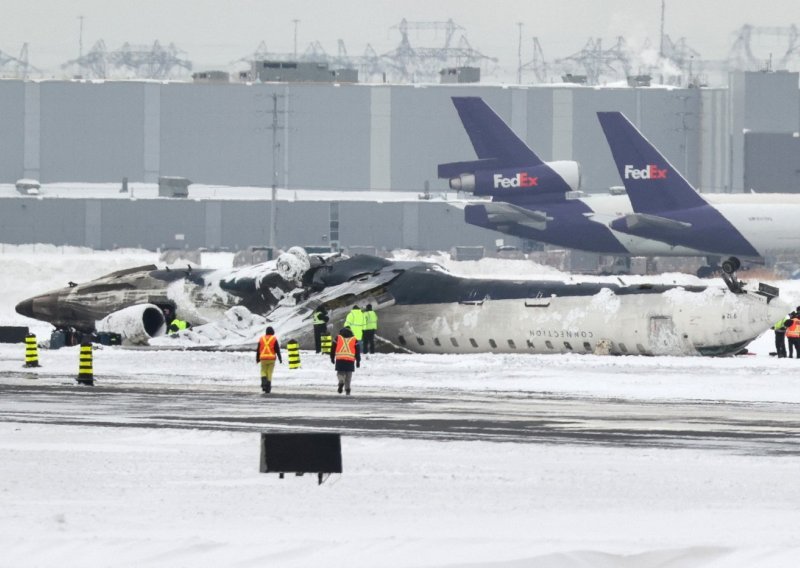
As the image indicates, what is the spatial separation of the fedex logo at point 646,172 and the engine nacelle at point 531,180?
17.1 ft

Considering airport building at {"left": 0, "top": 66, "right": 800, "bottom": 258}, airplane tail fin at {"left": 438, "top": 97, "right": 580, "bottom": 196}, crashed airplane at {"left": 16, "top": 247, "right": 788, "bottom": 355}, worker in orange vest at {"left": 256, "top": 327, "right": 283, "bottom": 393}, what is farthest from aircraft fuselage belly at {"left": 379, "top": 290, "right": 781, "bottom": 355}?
airport building at {"left": 0, "top": 66, "right": 800, "bottom": 258}

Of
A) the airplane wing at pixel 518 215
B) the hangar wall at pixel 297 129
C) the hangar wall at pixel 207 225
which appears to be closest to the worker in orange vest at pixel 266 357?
the airplane wing at pixel 518 215

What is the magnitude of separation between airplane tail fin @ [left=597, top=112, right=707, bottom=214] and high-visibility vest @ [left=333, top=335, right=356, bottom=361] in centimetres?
5101

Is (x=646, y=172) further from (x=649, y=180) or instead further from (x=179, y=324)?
(x=179, y=324)

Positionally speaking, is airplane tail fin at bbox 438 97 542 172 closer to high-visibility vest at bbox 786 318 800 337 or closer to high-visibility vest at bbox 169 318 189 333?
high-visibility vest at bbox 169 318 189 333

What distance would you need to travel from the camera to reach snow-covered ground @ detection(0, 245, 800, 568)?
43.9ft

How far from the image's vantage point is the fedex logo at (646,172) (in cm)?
7925

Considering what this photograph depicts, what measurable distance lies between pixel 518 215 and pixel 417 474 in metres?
65.1

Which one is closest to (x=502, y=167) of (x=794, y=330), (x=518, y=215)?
(x=518, y=215)

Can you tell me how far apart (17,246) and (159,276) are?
77897 mm

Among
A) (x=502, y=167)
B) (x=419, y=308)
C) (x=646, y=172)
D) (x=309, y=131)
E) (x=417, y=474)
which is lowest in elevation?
(x=417, y=474)

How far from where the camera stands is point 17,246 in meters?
119

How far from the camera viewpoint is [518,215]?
8325cm

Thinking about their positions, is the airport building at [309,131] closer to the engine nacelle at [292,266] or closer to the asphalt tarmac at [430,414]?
the engine nacelle at [292,266]
